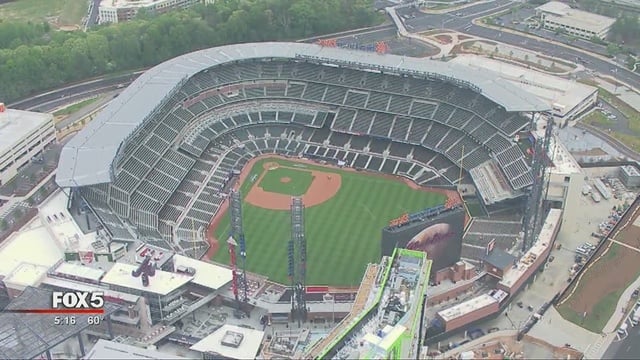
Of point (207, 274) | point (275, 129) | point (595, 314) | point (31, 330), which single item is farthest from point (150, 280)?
point (275, 129)

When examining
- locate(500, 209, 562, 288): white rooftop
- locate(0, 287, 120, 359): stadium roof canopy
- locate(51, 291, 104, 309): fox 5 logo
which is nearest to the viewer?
locate(0, 287, 120, 359): stadium roof canopy

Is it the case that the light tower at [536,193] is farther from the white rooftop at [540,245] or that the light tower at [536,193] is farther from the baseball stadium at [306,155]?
the baseball stadium at [306,155]

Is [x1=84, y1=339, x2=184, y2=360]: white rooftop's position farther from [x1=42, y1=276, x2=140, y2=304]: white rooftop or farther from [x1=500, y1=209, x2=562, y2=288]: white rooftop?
[x1=500, y1=209, x2=562, y2=288]: white rooftop

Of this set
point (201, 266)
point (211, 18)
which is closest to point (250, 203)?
point (201, 266)

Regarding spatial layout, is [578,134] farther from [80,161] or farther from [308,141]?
[80,161]

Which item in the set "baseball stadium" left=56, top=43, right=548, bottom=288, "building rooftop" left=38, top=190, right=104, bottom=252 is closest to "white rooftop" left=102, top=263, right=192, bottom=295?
"building rooftop" left=38, top=190, right=104, bottom=252

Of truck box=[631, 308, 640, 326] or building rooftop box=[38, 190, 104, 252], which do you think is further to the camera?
building rooftop box=[38, 190, 104, 252]

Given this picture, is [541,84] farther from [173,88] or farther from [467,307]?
[467,307]

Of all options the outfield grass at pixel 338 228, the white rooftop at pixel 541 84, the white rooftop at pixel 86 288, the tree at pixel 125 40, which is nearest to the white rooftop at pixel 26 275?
the white rooftop at pixel 86 288
